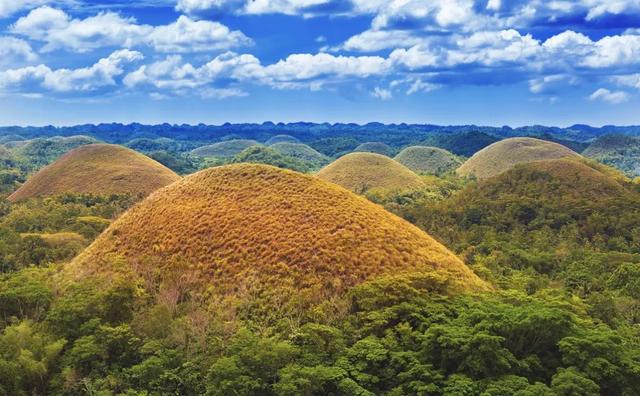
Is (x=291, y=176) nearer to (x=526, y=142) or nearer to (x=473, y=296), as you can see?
(x=473, y=296)

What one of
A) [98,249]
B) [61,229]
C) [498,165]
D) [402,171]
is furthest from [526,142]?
[98,249]

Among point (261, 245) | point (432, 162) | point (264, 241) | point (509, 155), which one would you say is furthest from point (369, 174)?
point (261, 245)

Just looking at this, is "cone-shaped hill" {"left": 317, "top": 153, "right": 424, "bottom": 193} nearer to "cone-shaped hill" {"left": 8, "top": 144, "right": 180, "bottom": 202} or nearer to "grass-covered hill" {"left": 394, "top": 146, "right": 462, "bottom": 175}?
"cone-shaped hill" {"left": 8, "top": 144, "right": 180, "bottom": 202}

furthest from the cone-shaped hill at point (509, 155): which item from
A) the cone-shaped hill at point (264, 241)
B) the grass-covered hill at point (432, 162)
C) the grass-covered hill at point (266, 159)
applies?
the cone-shaped hill at point (264, 241)

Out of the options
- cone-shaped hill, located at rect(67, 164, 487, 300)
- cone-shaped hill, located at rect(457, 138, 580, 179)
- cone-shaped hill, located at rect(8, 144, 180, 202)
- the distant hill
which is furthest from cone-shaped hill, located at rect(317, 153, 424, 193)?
cone-shaped hill, located at rect(67, 164, 487, 300)

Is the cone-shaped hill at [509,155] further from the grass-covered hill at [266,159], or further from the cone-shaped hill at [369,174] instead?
the grass-covered hill at [266,159]

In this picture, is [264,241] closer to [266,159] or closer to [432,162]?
[266,159]
